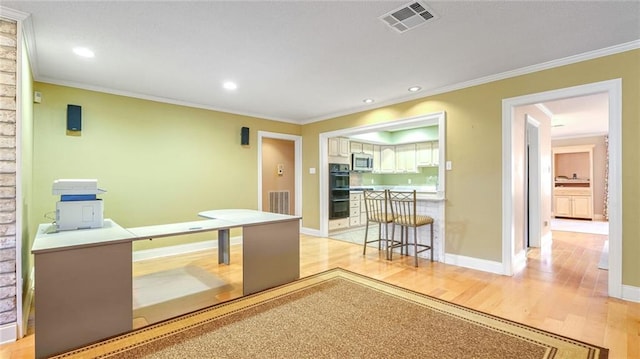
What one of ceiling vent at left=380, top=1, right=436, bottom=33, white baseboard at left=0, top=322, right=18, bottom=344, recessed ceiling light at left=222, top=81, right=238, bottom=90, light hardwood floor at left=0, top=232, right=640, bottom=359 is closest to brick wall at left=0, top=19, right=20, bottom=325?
A: white baseboard at left=0, top=322, right=18, bottom=344

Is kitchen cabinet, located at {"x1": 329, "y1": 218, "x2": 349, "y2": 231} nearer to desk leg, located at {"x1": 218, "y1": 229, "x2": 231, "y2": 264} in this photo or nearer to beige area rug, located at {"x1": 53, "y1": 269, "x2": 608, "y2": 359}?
desk leg, located at {"x1": 218, "y1": 229, "x2": 231, "y2": 264}

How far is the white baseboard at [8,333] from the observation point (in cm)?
204

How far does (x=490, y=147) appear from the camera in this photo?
3.54m

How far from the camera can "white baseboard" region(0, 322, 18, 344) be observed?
6.68 ft

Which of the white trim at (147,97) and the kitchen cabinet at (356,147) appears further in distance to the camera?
the kitchen cabinet at (356,147)

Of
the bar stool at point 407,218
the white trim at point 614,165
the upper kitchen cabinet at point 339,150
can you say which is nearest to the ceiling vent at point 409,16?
the white trim at point 614,165

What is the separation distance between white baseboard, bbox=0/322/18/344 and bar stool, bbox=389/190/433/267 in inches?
146

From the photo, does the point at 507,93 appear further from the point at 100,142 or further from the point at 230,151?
the point at 100,142

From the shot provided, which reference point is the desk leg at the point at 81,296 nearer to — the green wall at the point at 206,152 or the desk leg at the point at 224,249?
the desk leg at the point at 224,249

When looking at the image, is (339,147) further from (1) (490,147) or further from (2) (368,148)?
(1) (490,147)

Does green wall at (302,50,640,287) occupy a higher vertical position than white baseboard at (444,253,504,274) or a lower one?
higher

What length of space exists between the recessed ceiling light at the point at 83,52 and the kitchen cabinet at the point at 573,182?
1051 centimetres

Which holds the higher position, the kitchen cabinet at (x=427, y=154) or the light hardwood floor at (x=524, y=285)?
the kitchen cabinet at (x=427, y=154)

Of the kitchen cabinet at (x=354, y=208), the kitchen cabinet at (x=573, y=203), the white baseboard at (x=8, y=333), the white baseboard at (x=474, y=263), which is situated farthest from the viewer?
the kitchen cabinet at (x=573, y=203)
